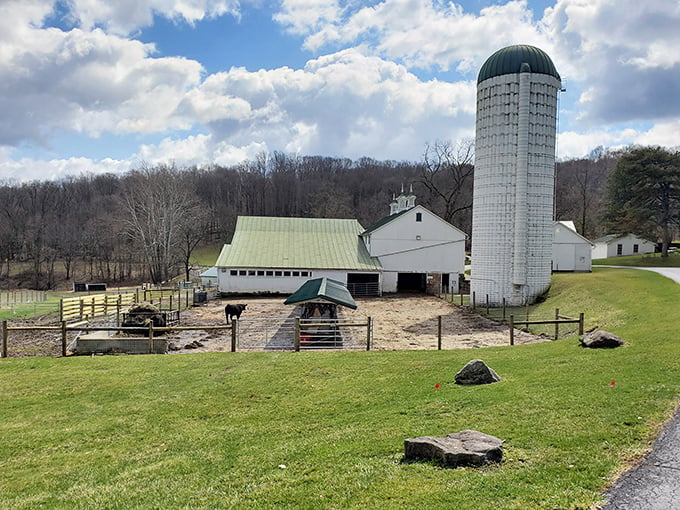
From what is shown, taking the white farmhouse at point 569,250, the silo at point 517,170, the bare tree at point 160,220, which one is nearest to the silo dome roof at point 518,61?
the silo at point 517,170

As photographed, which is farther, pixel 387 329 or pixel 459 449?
pixel 387 329

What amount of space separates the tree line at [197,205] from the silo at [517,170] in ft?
48.3

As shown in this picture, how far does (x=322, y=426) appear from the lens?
799 centimetres

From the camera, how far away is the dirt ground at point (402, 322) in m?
18.6

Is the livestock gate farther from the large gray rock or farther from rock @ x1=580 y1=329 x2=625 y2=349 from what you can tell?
the large gray rock

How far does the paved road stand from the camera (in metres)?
4.76

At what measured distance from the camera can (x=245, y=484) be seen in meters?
5.77

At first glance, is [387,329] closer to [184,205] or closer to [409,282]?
[409,282]

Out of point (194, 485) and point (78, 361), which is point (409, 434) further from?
point (78, 361)

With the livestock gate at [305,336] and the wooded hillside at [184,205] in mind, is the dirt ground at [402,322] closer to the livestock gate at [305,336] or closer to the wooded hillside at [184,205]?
the livestock gate at [305,336]

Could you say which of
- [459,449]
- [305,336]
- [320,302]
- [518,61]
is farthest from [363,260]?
[459,449]

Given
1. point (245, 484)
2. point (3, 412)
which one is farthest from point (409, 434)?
point (3, 412)

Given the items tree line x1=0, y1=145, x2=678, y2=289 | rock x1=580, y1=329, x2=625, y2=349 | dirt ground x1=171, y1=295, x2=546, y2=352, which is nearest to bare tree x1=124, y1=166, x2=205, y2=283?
A: tree line x1=0, y1=145, x2=678, y2=289

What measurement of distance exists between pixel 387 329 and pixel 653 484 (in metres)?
17.2
